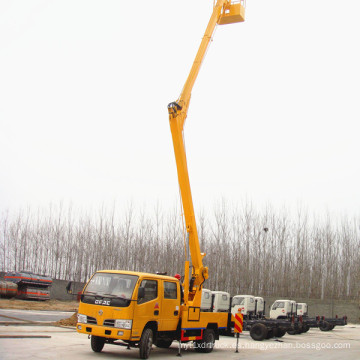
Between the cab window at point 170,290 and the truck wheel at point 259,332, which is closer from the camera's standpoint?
A: the cab window at point 170,290

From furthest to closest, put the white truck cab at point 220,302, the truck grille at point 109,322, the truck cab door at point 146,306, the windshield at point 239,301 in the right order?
the windshield at point 239,301
the white truck cab at point 220,302
the truck cab door at point 146,306
the truck grille at point 109,322

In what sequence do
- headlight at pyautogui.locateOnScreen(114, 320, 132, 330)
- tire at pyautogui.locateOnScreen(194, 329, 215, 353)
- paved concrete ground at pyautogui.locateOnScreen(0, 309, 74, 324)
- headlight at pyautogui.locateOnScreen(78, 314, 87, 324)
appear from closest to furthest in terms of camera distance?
headlight at pyautogui.locateOnScreen(114, 320, 132, 330)
headlight at pyautogui.locateOnScreen(78, 314, 87, 324)
tire at pyautogui.locateOnScreen(194, 329, 215, 353)
paved concrete ground at pyautogui.locateOnScreen(0, 309, 74, 324)

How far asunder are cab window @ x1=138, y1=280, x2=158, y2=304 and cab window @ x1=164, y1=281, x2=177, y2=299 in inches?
17.2

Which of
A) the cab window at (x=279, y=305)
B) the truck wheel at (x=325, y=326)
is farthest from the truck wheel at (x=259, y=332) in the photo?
the truck wheel at (x=325, y=326)

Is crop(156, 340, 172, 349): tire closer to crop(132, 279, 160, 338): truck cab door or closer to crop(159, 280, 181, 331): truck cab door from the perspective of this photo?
crop(159, 280, 181, 331): truck cab door

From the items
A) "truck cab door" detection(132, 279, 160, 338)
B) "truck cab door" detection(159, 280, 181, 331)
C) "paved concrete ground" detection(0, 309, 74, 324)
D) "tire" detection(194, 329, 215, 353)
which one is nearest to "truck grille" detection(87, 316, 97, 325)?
"truck cab door" detection(132, 279, 160, 338)

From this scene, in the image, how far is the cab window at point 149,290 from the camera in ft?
36.5

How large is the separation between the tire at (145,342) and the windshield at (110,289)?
961 mm

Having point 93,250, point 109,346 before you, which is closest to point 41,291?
point 93,250

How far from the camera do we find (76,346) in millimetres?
12359

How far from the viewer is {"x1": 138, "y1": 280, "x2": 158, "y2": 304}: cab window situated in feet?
36.5

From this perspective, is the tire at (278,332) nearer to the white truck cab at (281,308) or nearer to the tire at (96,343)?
the white truck cab at (281,308)

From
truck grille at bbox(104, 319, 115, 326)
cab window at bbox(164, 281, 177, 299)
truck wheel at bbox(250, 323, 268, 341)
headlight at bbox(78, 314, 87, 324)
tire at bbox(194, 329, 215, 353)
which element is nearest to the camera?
truck grille at bbox(104, 319, 115, 326)

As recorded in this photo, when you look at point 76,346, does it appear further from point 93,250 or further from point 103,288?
point 93,250
